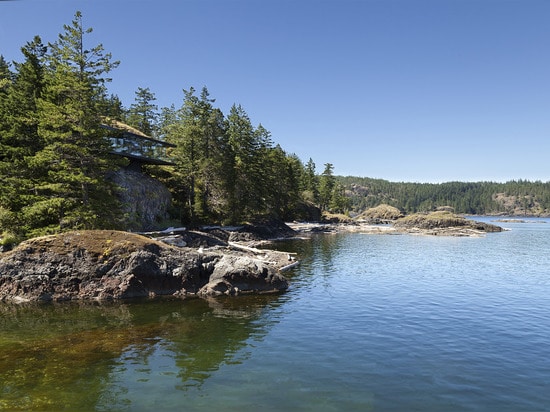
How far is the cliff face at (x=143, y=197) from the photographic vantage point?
46.2 metres

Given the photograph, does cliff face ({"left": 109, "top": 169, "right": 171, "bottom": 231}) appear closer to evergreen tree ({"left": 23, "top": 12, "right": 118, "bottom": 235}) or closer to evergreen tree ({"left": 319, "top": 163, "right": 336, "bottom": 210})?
evergreen tree ({"left": 23, "top": 12, "right": 118, "bottom": 235})

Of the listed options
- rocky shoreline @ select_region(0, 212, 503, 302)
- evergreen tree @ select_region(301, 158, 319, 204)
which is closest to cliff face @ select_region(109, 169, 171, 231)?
rocky shoreline @ select_region(0, 212, 503, 302)

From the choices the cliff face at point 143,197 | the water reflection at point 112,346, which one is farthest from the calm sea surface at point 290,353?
the cliff face at point 143,197

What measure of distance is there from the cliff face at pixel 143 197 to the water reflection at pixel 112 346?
2425 centimetres

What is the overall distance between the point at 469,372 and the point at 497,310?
A: 11400 millimetres

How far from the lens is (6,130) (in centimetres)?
3288

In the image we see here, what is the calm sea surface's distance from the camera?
11141mm

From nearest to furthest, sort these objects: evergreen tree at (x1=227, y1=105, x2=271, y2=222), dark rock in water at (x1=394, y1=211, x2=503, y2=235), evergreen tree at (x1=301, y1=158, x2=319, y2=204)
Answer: evergreen tree at (x1=227, y1=105, x2=271, y2=222), dark rock in water at (x1=394, y1=211, x2=503, y2=235), evergreen tree at (x1=301, y1=158, x2=319, y2=204)

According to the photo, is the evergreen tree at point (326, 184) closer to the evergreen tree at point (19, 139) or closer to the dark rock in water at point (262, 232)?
the dark rock in water at point (262, 232)

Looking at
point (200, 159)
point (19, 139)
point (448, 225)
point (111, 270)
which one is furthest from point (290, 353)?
point (448, 225)

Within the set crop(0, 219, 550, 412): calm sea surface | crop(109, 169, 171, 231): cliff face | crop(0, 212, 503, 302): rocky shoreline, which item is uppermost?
crop(109, 169, 171, 231): cliff face

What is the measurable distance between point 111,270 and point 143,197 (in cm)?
2684

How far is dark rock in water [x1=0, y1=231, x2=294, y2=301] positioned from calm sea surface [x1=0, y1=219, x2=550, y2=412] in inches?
62.9

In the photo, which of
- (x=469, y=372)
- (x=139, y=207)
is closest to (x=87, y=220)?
(x=139, y=207)
